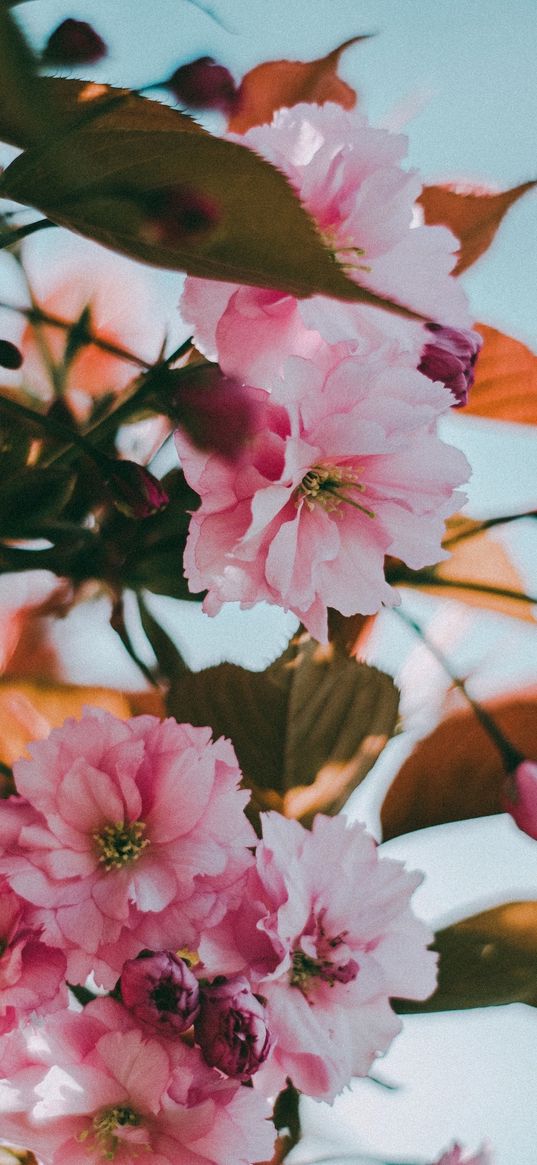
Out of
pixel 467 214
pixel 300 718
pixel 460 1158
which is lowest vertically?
pixel 460 1158

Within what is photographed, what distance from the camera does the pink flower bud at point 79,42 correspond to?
183mm

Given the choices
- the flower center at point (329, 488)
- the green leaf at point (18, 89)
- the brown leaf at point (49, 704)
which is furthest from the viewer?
the brown leaf at point (49, 704)

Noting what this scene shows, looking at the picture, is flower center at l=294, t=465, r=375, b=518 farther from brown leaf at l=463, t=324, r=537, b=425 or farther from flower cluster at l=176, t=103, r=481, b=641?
brown leaf at l=463, t=324, r=537, b=425

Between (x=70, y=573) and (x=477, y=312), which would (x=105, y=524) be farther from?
(x=477, y=312)

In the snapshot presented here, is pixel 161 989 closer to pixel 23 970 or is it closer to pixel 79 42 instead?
pixel 23 970

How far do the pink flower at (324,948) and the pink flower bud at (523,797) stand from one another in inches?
1.3

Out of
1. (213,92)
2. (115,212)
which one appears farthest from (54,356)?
(115,212)

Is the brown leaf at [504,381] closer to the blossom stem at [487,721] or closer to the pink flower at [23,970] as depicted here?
the blossom stem at [487,721]

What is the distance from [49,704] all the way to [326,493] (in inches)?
5.5

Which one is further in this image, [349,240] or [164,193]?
[349,240]

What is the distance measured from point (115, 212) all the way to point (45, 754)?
0.48 feet

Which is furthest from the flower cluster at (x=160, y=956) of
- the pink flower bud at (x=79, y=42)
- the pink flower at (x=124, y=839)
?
the pink flower bud at (x=79, y=42)

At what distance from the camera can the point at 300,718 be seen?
293mm

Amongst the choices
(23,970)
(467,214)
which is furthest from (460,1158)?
(467,214)
